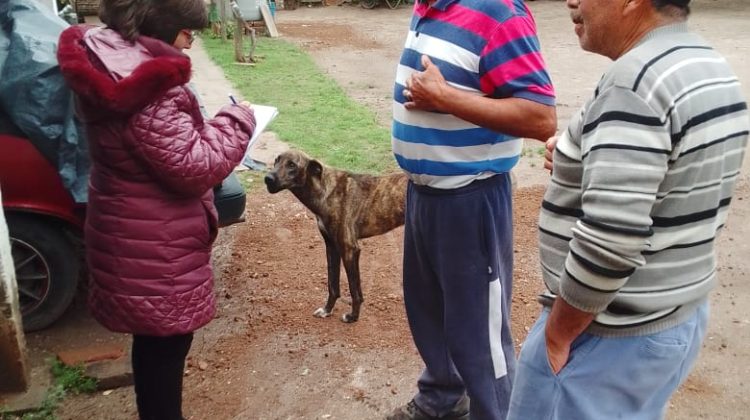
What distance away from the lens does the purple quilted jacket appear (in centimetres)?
254

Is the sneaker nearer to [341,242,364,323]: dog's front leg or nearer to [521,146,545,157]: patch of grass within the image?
[341,242,364,323]: dog's front leg

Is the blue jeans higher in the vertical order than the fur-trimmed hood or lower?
lower

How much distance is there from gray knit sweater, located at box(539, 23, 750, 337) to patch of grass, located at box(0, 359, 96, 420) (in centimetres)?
278

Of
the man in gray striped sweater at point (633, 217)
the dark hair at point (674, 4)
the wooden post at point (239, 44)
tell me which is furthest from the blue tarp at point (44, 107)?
the wooden post at point (239, 44)

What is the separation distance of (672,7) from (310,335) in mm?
3100

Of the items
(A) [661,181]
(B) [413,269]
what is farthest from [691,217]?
(B) [413,269]

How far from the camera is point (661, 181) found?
5.73ft

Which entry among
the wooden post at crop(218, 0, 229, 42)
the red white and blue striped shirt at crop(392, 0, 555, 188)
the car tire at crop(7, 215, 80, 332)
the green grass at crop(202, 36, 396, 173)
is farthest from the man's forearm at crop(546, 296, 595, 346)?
the wooden post at crop(218, 0, 229, 42)

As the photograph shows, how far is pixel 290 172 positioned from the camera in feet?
13.7

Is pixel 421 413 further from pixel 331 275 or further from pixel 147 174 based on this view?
pixel 147 174

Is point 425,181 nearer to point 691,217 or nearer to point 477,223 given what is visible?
point 477,223

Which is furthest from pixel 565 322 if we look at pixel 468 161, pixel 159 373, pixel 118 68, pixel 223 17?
pixel 223 17

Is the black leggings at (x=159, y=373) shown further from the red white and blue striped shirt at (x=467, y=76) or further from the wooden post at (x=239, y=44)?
the wooden post at (x=239, y=44)

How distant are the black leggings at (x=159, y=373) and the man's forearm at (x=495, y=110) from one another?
4.57 ft
